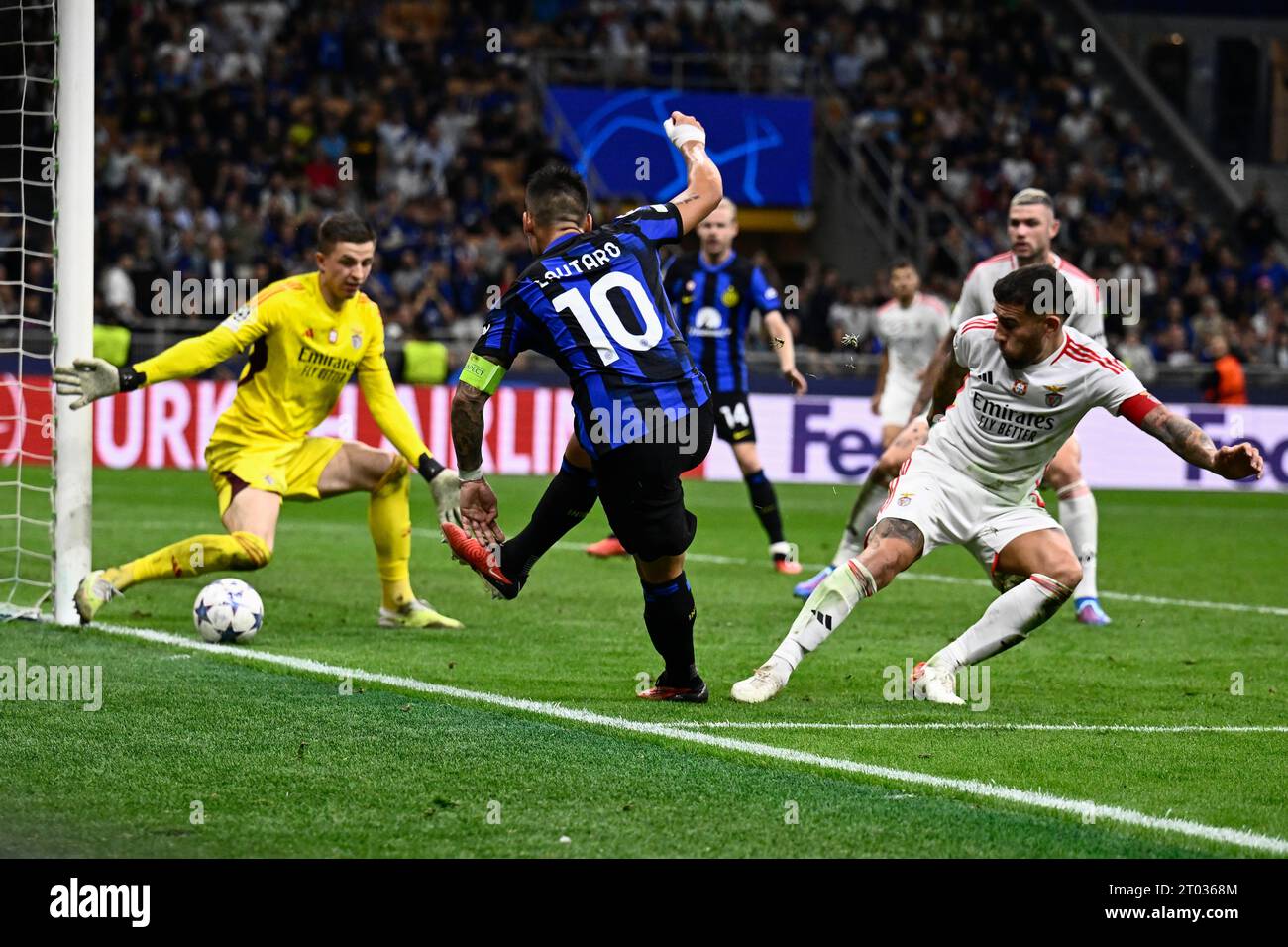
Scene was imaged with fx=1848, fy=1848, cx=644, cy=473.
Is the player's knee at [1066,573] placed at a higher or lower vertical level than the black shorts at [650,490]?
lower

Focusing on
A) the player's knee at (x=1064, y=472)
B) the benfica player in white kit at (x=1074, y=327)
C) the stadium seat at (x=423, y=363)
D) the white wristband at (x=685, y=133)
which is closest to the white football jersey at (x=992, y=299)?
the benfica player in white kit at (x=1074, y=327)

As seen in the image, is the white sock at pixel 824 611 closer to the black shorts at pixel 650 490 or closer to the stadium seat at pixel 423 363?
the black shorts at pixel 650 490

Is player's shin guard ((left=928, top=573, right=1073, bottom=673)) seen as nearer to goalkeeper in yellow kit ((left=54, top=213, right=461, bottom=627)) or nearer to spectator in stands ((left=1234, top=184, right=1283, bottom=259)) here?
goalkeeper in yellow kit ((left=54, top=213, right=461, bottom=627))

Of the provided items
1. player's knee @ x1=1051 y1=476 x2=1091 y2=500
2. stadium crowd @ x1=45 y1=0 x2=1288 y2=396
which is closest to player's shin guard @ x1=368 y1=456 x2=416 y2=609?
player's knee @ x1=1051 y1=476 x2=1091 y2=500

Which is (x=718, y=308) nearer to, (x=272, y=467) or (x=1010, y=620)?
(x=272, y=467)

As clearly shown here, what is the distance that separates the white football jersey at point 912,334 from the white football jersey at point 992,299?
4256mm

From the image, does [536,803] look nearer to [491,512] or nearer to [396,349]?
[491,512]

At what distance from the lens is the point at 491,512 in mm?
6926

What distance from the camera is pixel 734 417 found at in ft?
42.6

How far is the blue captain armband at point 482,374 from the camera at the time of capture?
21.6 feet

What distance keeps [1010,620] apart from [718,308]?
20.0ft

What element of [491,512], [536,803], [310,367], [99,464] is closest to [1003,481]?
[491,512]

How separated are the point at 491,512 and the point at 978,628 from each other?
207cm
